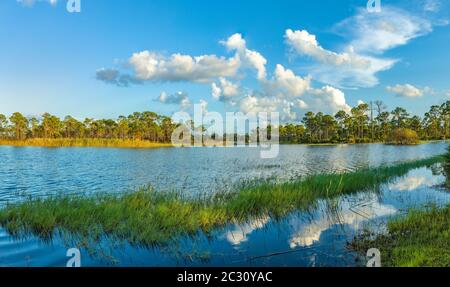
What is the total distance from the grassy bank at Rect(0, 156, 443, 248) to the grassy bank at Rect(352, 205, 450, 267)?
3377 millimetres

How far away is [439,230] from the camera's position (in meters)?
7.49

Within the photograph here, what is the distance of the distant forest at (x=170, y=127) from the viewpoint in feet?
227

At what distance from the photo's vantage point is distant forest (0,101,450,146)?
69.1 meters

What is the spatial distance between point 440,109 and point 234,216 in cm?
6226

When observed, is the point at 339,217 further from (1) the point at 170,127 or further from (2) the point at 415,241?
(1) the point at 170,127

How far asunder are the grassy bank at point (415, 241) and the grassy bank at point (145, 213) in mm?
3377

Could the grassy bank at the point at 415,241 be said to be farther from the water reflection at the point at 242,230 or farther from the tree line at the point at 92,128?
the tree line at the point at 92,128

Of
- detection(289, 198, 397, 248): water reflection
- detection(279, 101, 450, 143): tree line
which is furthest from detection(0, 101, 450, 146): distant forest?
detection(289, 198, 397, 248): water reflection

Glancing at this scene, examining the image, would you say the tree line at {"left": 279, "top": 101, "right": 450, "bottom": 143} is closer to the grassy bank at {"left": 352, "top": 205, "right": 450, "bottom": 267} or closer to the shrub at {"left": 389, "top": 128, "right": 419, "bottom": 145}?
the shrub at {"left": 389, "top": 128, "right": 419, "bottom": 145}

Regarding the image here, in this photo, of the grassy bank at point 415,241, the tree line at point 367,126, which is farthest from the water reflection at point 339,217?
the tree line at point 367,126

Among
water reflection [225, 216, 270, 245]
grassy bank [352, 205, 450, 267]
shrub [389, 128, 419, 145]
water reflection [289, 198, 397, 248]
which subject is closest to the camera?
grassy bank [352, 205, 450, 267]
